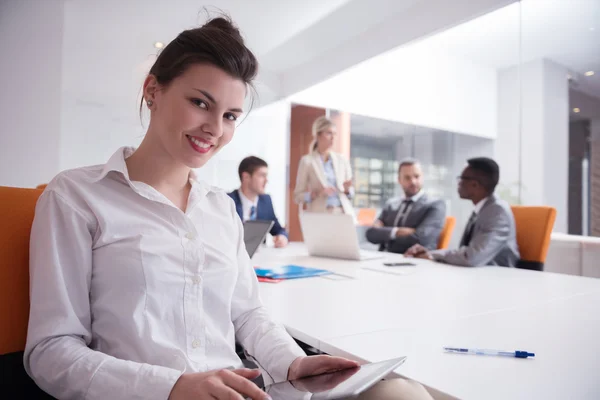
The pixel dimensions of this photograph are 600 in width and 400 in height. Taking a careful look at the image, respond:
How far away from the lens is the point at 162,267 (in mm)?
946

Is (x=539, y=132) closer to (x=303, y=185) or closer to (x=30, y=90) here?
(x=303, y=185)

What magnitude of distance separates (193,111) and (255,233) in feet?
3.69

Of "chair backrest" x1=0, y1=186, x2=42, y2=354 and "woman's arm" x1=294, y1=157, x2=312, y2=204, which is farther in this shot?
"woman's arm" x1=294, y1=157, x2=312, y2=204

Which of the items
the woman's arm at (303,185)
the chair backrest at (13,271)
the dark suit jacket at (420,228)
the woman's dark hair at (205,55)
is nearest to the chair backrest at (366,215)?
the woman's arm at (303,185)

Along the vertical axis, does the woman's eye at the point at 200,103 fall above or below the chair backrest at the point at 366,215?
above

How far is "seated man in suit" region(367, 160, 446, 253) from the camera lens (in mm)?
3670

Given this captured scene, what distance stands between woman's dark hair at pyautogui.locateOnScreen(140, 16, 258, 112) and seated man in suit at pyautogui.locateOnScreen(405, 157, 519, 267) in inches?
70.1

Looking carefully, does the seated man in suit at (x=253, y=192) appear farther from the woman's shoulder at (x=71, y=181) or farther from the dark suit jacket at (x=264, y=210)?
the woman's shoulder at (x=71, y=181)

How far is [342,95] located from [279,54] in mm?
1187

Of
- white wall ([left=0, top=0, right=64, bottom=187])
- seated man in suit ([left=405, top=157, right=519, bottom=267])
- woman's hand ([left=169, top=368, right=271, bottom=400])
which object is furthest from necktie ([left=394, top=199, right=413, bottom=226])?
white wall ([left=0, top=0, right=64, bottom=187])

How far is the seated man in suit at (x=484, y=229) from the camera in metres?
2.38

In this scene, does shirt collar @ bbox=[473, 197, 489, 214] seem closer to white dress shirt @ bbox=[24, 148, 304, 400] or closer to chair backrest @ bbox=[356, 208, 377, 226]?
white dress shirt @ bbox=[24, 148, 304, 400]

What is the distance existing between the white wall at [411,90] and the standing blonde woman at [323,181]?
2.28 meters

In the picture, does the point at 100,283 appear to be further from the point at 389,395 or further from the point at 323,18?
the point at 323,18
